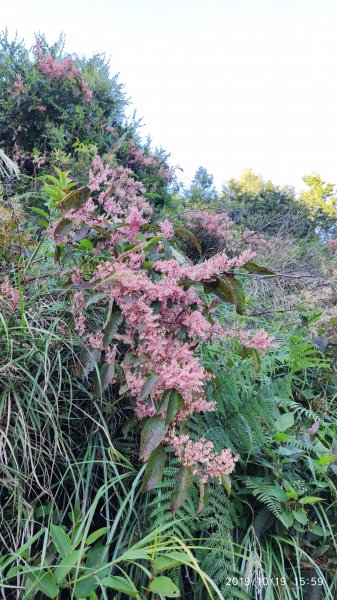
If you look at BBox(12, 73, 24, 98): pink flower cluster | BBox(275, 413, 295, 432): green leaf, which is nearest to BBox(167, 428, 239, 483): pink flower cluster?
BBox(275, 413, 295, 432): green leaf

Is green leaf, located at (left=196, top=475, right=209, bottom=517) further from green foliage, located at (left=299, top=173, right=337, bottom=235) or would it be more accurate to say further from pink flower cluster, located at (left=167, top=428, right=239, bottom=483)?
green foliage, located at (left=299, top=173, right=337, bottom=235)

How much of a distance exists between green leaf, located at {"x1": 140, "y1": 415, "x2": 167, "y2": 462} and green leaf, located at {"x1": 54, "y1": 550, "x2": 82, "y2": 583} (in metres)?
0.22

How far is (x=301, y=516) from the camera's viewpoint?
1.12 m

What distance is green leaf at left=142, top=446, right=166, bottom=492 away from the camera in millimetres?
899

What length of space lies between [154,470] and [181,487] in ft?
0.23

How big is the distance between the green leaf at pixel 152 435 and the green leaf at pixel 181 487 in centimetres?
8

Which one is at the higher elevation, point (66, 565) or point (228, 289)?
point (228, 289)

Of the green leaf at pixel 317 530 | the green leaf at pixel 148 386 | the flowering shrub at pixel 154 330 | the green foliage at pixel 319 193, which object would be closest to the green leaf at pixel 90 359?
the flowering shrub at pixel 154 330

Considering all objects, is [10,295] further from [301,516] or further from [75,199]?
[301,516]

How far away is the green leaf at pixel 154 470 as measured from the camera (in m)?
0.90

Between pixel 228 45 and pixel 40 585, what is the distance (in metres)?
7.25

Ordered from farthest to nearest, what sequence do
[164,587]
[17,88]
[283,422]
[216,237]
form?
[216,237] → [17,88] → [283,422] → [164,587]

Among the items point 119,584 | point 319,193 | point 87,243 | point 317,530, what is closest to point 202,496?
point 119,584

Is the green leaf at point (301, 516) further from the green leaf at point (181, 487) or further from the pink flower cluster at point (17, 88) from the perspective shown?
the pink flower cluster at point (17, 88)
